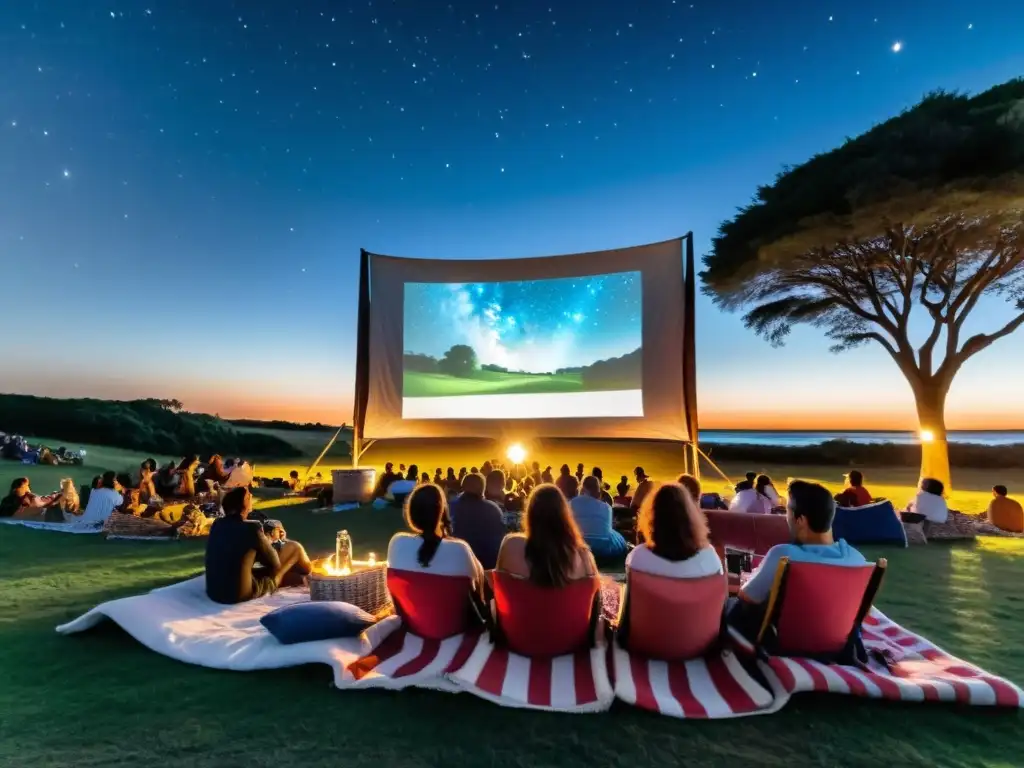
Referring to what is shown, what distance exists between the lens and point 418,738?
253cm

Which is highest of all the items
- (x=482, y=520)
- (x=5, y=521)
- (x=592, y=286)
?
(x=592, y=286)

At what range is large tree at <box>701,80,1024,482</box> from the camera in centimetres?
997

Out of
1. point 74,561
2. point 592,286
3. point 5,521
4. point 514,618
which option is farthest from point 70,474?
point 514,618

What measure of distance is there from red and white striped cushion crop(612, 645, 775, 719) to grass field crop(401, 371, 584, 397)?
27.5ft

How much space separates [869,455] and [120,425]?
38.5 meters

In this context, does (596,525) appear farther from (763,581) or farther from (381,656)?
(381,656)

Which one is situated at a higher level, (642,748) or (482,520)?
(482,520)

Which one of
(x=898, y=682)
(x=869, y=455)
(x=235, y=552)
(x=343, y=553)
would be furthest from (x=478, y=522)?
(x=869, y=455)

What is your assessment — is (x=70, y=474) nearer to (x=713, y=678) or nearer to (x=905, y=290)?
(x=713, y=678)

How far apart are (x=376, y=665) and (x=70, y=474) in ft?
50.3

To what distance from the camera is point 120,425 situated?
2481cm

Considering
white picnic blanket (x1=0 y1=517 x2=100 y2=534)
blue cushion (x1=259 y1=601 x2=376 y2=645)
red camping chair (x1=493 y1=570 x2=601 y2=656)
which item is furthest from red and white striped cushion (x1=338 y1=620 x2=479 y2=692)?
white picnic blanket (x1=0 y1=517 x2=100 y2=534)

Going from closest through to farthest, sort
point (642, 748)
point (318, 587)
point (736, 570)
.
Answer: point (642, 748), point (318, 587), point (736, 570)

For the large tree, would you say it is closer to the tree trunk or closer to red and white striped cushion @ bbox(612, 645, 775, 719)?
the tree trunk
